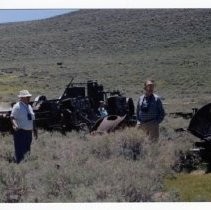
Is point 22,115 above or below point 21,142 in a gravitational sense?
Answer: above

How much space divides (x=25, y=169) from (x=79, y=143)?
2.56m

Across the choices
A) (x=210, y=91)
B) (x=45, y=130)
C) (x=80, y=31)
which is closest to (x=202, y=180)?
(x=45, y=130)

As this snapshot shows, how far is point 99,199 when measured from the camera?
7516 mm

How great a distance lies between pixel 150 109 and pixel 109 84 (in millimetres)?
33792

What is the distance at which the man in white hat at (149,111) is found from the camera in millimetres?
10766

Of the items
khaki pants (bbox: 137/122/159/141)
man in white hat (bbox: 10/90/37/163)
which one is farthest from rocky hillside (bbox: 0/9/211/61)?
man in white hat (bbox: 10/90/37/163)

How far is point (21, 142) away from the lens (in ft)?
35.0

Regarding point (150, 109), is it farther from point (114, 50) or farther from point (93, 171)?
point (114, 50)

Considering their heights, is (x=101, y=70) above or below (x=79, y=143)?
below

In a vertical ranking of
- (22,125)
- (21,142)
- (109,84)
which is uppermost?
(22,125)

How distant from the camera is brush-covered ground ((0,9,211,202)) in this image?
318 inches

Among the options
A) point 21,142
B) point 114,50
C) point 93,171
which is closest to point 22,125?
point 21,142

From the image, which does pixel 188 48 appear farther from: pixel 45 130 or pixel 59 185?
pixel 59 185

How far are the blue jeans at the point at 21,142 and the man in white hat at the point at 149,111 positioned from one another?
1.88 m
